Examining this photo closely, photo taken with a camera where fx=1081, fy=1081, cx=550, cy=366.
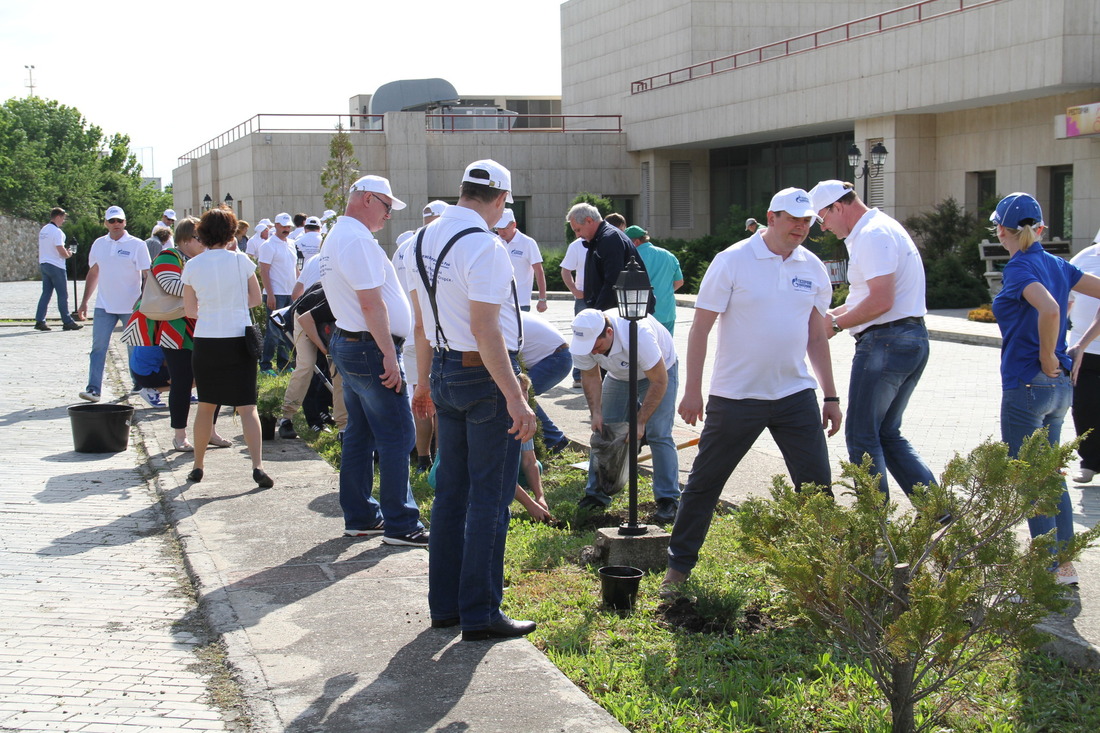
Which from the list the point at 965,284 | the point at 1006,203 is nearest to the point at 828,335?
the point at 1006,203

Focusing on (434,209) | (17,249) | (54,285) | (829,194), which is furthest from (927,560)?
(17,249)

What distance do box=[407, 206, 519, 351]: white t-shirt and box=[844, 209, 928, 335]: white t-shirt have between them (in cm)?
203

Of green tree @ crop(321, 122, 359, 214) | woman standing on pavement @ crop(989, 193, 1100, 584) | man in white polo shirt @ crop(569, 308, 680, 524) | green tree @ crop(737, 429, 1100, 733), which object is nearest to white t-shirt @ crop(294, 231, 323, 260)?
man in white polo shirt @ crop(569, 308, 680, 524)

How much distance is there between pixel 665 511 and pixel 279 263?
8601 mm

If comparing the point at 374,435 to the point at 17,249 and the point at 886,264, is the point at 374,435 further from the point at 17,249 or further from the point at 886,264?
the point at 17,249

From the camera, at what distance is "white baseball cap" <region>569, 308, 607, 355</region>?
6332 millimetres

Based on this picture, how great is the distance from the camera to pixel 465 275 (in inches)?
172

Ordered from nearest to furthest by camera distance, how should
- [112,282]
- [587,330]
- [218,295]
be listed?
1. [587,330]
2. [218,295]
3. [112,282]

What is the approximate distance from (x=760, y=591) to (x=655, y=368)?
5.36 ft

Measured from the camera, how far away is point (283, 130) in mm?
38844

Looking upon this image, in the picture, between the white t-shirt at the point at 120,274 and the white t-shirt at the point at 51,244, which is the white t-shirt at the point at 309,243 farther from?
the white t-shirt at the point at 51,244

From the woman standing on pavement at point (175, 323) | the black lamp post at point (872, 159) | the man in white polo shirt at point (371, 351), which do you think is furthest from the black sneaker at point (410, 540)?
the black lamp post at point (872, 159)

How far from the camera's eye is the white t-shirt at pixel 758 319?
4.94 meters

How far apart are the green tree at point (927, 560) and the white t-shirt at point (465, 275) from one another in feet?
4.84
